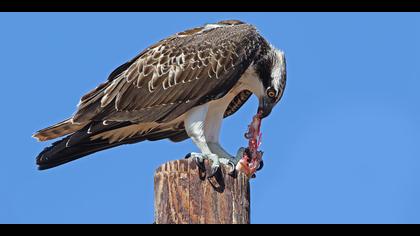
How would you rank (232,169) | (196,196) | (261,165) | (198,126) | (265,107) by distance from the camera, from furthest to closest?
(265,107) < (198,126) < (261,165) < (232,169) < (196,196)

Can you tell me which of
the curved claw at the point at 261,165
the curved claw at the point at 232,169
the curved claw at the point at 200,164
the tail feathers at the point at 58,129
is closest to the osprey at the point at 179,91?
the tail feathers at the point at 58,129

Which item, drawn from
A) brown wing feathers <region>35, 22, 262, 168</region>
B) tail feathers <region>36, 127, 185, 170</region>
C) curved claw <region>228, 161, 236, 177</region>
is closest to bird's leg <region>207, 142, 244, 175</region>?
curved claw <region>228, 161, 236, 177</region>

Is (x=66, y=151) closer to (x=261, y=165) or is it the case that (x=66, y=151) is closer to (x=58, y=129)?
(x=58, y=129)

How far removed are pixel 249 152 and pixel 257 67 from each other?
116 centimetres

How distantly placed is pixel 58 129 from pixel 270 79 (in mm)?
2410

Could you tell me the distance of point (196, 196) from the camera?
10.1m

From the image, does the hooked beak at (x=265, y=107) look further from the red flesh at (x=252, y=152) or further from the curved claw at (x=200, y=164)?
the curved claw at (x=200, y=164)

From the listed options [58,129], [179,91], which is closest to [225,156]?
[179,91]

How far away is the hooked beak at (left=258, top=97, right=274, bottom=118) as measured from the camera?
12.4m

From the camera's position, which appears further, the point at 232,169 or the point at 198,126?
the point at 198,126

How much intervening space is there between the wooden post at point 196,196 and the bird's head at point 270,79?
209cm

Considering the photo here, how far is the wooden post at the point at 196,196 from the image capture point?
9.94 metres

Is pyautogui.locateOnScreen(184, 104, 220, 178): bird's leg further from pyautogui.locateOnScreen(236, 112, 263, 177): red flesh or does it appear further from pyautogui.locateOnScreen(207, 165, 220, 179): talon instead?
pyautogui.locateOnScreen(207, 165, 220, 179): talon
